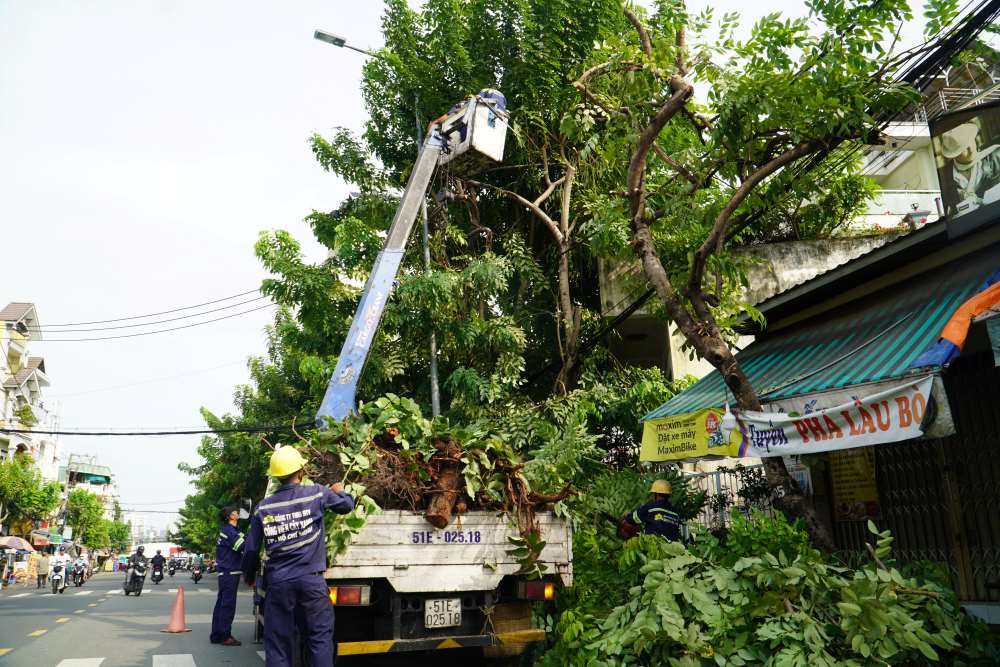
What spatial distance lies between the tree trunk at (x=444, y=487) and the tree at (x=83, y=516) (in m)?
79.2

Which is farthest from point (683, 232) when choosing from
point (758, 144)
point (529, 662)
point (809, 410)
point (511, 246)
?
point (529, 662)

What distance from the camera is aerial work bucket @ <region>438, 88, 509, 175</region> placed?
13141mm

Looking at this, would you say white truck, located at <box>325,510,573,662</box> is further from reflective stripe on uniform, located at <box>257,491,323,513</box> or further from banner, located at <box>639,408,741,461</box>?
banner, located at <box>639,408,741,461</box>

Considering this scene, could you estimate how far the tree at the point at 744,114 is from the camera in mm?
7527

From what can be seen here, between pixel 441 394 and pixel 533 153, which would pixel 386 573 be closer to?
pixel 441 394

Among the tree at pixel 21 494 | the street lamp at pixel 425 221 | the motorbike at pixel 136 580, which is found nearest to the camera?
the street lamp at pixel 425 221

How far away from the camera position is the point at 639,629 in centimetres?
519

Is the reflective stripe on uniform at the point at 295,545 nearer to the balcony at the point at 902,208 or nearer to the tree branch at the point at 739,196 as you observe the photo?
the tree branch at the point at 739,196

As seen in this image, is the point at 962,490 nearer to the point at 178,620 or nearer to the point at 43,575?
the point at 178,620

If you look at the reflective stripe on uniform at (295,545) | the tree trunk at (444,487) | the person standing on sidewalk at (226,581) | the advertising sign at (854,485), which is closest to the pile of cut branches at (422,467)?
the tree trunk at (444,487)

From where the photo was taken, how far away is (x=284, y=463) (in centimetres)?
550

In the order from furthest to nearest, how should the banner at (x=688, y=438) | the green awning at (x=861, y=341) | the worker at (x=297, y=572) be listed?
the banner at (x=688, y=438)
the green awning at (x=861, y=341)
the worker at (x=297, y=572)

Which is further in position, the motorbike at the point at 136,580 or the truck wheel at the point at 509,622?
the motorbike at the point at 136,580

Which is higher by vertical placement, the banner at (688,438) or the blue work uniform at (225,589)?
the banner at (688,438)
